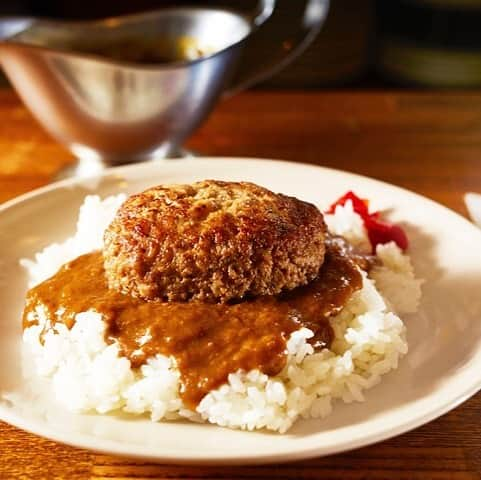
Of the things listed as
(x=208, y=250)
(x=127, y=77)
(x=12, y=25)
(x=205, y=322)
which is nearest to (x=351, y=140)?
(x=127, y=77)

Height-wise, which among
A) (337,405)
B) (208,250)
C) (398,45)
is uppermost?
(398,45)

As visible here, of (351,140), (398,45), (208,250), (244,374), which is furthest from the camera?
(398,45)

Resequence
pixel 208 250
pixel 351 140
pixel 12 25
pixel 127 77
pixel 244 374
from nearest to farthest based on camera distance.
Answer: pixel 244 374 → pixel 208 250 → pixel 127 77 → pixel 12 25 → pixel 351 140

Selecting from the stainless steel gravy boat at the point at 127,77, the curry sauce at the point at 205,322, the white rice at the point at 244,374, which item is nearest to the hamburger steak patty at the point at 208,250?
the curry sauce at the point at 205,322

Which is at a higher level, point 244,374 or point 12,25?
point 12,25

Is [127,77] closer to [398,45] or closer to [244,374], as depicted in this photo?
[244,374]

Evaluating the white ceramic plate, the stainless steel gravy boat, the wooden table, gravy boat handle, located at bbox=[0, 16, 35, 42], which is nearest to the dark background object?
the wooden table

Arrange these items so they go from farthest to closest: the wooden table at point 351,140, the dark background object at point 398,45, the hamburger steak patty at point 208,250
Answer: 1. the dark background object at point 398,45
2. the wooden table at point 351,140
3. the hamburger steak patty at point 208,250

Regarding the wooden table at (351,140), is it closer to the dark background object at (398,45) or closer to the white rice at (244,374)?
the white rice at (244,374)
